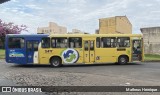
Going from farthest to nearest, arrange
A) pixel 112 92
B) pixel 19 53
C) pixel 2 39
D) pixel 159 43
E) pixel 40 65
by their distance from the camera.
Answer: pixel 2 39, pixel 159 43, pixel 40 65, pixel 19 53, pixel 112 92

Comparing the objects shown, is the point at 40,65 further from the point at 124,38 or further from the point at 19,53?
the point at 124,38

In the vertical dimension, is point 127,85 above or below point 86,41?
below

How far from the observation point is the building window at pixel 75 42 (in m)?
24.0

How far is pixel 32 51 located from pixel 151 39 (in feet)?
96.9

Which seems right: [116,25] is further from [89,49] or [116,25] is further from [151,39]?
[89,49]

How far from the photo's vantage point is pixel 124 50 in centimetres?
2492

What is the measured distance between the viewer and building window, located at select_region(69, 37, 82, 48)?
78.7 feet

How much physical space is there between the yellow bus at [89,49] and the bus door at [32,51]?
0.24 meters

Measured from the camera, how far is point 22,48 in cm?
2352

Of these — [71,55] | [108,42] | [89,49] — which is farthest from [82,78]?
[108,42]

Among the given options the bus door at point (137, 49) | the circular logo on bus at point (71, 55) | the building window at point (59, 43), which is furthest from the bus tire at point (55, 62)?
the bus door at point (137, 49)

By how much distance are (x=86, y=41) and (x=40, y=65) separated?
14.3 ft

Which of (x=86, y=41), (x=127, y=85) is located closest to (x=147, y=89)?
(x=127, y=85)

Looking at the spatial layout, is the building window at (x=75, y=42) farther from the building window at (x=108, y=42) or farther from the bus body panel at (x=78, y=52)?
the building window at (x=108, y=42)
